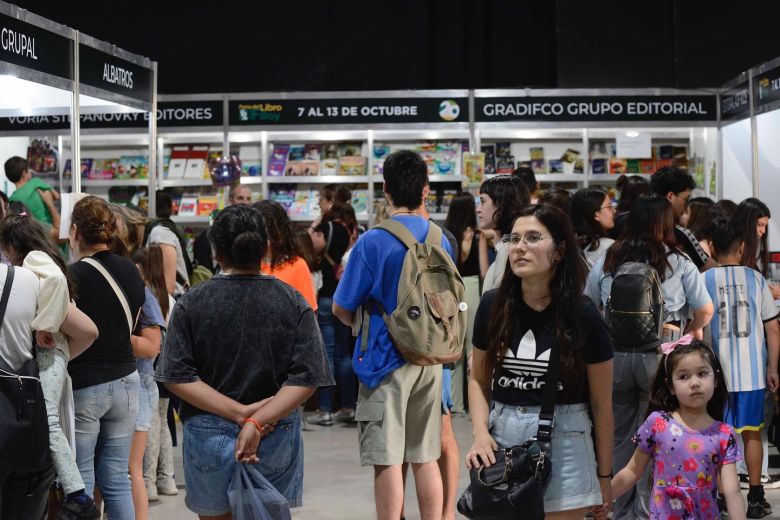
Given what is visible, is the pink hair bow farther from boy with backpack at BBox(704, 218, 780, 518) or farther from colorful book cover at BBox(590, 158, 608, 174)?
colorful book cover at BBox(590, 158, 608, 174)

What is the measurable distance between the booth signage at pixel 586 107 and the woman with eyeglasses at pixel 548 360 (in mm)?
6498

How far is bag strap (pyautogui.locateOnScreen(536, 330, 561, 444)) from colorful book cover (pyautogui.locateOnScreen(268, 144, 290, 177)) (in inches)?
288

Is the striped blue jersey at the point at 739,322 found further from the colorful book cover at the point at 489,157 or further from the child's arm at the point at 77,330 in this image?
the colorful book cover at the point at 489,157

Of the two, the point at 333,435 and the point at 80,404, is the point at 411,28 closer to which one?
the point at 333,435

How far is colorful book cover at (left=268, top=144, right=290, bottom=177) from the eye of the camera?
10.0 metres

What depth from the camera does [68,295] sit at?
12.2ft

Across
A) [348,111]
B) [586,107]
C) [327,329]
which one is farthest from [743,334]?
[348,111]

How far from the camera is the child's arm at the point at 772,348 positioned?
17.7 ft

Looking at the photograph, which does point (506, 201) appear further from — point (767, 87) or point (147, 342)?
point (767, 87)

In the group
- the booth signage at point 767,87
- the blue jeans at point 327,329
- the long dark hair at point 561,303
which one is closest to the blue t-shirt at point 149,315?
the long dark hair at point 561,303

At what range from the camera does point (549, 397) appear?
9.37ft

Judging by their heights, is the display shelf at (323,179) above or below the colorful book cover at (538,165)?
below

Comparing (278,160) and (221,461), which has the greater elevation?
(278,160)

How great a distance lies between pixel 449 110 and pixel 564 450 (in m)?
6.76
